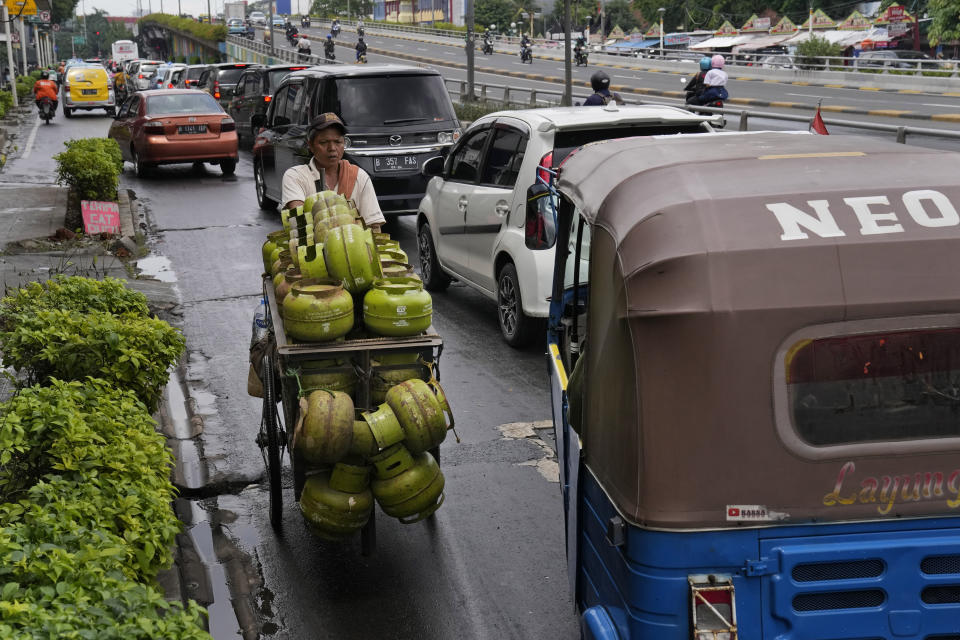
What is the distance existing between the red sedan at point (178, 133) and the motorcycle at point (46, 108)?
17.0m

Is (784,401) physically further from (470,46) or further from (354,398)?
(470,46)

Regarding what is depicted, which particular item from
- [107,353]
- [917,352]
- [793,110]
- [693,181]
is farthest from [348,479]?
[793,110]

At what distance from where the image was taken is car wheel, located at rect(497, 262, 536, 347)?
349 inches

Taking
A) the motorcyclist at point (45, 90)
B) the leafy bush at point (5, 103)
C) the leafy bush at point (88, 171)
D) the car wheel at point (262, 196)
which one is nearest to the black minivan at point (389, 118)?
the car wheel at point (262, 196)

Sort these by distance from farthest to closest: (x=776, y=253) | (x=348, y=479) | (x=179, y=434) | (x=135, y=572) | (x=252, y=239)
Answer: (x=252, y=239) → (x=179, y=434) → (x=348, y=479) → (x=135, y=572) → (x=776, y=253)

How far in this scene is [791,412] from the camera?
9.57 feet

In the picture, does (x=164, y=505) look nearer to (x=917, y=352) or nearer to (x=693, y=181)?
(x=693, y=181)

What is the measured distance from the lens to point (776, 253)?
288 cm

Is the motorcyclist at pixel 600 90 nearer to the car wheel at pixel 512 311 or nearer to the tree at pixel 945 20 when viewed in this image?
the car wheel at pixel 512 311

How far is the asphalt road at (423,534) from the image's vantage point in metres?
4.84

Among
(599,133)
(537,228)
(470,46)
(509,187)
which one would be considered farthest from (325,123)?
(470,46)

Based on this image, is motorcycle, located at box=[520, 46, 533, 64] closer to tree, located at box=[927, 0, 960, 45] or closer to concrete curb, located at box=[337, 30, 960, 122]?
concrete curb, located at box=[337, 30, 960, 122]

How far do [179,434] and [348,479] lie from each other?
9.63 feet

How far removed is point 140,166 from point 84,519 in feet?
61.0
